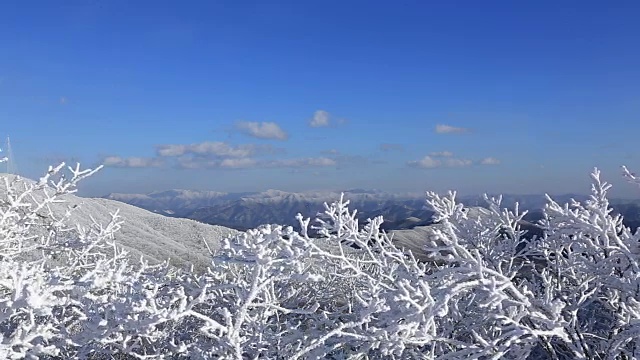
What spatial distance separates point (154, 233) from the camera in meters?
53.2

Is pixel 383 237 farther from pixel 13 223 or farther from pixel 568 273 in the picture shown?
pixel 13 223

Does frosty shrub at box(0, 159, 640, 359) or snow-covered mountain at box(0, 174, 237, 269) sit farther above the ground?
frosty shrub at box(0, 159, 640, 359)

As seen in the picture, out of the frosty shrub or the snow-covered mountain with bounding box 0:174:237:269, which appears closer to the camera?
the frosty shrub

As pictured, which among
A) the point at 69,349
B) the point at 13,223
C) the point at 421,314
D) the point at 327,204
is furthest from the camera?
the point at 13,223

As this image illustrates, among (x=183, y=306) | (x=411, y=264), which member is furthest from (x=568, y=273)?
(x=183, y=306)

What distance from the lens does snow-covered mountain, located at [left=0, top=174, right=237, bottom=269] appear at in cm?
4397

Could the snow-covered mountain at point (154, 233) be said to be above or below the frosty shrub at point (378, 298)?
below

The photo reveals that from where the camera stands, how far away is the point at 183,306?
4.01 metres

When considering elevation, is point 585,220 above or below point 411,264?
above

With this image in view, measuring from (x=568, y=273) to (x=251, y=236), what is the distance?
402cm

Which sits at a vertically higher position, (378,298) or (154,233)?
(378,298)

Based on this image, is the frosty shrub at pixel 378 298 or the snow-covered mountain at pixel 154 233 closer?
the frosty shrub at pixel 378 298

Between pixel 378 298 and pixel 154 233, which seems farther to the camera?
pixel 154 233

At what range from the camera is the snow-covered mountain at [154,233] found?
4397 cm
